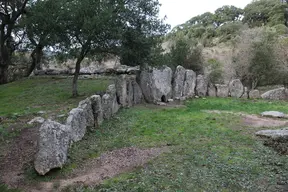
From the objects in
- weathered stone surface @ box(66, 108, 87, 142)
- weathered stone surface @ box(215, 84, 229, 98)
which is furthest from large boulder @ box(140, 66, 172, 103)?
weathered stone surface @ box(66, 108, 87, 142)

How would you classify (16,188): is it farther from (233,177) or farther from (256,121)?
(256,121)

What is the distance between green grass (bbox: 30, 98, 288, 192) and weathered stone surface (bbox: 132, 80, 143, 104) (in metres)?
3.69

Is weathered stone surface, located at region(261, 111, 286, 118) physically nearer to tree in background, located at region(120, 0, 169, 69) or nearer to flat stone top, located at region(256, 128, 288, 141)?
flat stone top, located at region(256, 128, 288, 141)

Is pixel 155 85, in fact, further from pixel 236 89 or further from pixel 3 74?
pixel 3 74

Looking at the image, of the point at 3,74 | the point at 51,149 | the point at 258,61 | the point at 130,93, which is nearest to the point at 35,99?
the point at 130,93

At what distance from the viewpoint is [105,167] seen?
Answer: 340 inches

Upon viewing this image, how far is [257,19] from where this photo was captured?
2670 inches

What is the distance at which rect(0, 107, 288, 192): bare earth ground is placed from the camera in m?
7.60

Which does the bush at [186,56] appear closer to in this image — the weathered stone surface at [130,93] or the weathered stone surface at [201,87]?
the weathered stone surface at [201,87]

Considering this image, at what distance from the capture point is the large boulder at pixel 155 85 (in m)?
21.2

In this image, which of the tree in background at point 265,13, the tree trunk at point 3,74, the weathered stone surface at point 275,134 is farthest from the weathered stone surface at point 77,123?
the tree in background at point 265,13

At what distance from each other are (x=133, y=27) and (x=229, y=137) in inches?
387

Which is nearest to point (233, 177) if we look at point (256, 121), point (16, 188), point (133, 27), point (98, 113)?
point (16, 188)

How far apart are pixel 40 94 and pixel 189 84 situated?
11.6 m
